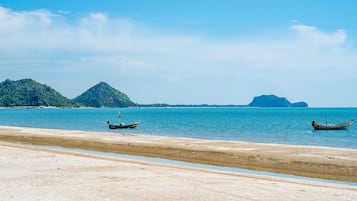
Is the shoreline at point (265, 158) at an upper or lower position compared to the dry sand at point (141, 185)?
lower

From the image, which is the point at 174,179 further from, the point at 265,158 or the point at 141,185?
the point at 265,158

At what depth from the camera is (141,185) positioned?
48.4 feet

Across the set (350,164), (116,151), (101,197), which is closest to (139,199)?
(101,197)

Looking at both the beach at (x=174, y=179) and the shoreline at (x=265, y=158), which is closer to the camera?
the beach at (x=174, y=179)

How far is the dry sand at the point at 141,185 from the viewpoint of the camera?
12888 mm

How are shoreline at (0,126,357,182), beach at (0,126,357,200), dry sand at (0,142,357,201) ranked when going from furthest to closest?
shoreline at (0,126,357,182) → beach at (0,126,357,200) → dry sand at (0,142,357,201)

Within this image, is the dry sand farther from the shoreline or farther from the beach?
the shoreline

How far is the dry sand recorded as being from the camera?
12.9 meters

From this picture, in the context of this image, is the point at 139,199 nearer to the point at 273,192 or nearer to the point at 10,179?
the point at 273,192

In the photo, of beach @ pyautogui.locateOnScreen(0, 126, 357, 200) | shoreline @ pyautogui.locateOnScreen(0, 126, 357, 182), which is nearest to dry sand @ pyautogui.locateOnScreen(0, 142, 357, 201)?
beach @ pyautogui.locateOnScreen(0, 126, 357, 200)

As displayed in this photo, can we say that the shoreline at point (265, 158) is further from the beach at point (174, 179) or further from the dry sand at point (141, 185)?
the dry sand at point (141, 185)

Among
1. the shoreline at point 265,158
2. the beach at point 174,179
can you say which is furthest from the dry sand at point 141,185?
the shoreline at point 265,158

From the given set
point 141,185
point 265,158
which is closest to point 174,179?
point 141,185

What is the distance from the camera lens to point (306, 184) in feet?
52.0
